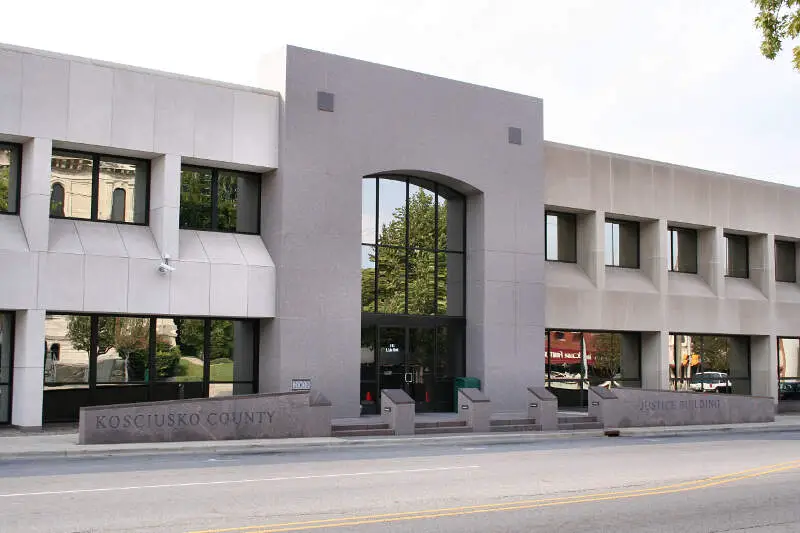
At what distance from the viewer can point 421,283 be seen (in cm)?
3058

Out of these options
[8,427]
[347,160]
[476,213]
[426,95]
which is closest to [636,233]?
[476,213]

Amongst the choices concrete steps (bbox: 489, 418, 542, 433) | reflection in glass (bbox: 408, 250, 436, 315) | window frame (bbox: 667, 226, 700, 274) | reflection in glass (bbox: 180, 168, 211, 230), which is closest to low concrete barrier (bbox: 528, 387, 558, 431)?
concrete steps (bbox: 489, 418, 542, 433)

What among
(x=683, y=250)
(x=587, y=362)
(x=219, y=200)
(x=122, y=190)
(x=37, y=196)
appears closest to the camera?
(x=37, y=196)

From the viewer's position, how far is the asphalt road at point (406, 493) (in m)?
10.9

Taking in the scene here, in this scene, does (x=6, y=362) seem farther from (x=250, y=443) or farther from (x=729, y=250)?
(x=729, y=250)

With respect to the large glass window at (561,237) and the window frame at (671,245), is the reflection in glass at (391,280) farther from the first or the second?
the window frame at (671,245)

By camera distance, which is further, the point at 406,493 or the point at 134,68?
the point at 134,68

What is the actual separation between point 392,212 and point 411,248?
133 cm

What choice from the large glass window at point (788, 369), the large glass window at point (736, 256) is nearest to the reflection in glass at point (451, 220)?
the large glass window at point (736, 256)

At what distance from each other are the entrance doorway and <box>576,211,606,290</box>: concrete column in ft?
21.0

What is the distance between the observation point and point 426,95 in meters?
29.7

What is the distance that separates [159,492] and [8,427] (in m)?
12.0

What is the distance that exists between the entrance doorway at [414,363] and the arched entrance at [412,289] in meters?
0.03

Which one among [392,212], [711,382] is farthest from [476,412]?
[711,382]
